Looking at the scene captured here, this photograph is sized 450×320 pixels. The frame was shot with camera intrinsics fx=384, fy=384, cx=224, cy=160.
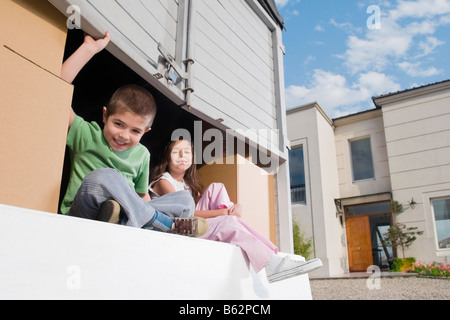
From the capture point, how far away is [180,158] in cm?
309

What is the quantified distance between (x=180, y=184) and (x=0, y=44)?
1741mm

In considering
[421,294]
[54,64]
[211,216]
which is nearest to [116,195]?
[54,64]

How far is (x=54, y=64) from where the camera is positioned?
1879 millimetres

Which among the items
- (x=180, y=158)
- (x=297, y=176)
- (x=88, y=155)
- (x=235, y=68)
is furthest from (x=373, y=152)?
(x=88, y=155)

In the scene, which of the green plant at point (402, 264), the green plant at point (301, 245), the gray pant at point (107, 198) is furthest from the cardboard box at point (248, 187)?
Answer: the green plant at point (402, 264)

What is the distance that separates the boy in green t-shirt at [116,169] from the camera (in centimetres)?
183

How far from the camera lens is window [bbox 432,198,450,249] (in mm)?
9414

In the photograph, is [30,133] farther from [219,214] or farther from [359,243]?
[359,243]

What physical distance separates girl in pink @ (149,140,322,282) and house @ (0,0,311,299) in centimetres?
12

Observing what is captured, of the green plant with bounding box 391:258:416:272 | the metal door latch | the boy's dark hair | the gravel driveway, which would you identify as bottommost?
the gravel driveway

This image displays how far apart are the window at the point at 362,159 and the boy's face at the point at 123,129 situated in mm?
9622

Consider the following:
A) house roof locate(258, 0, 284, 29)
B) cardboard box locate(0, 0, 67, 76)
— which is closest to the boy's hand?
cardboard box locate(0, 0, 67, 76)

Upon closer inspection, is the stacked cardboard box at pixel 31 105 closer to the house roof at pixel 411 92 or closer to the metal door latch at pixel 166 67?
the metal door latch at pixel 166 67

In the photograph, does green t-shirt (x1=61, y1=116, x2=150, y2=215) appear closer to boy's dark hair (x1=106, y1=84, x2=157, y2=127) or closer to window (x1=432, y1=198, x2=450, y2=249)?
boy's dark hair (x1=106, y1=84, x2=157, y2=127)
